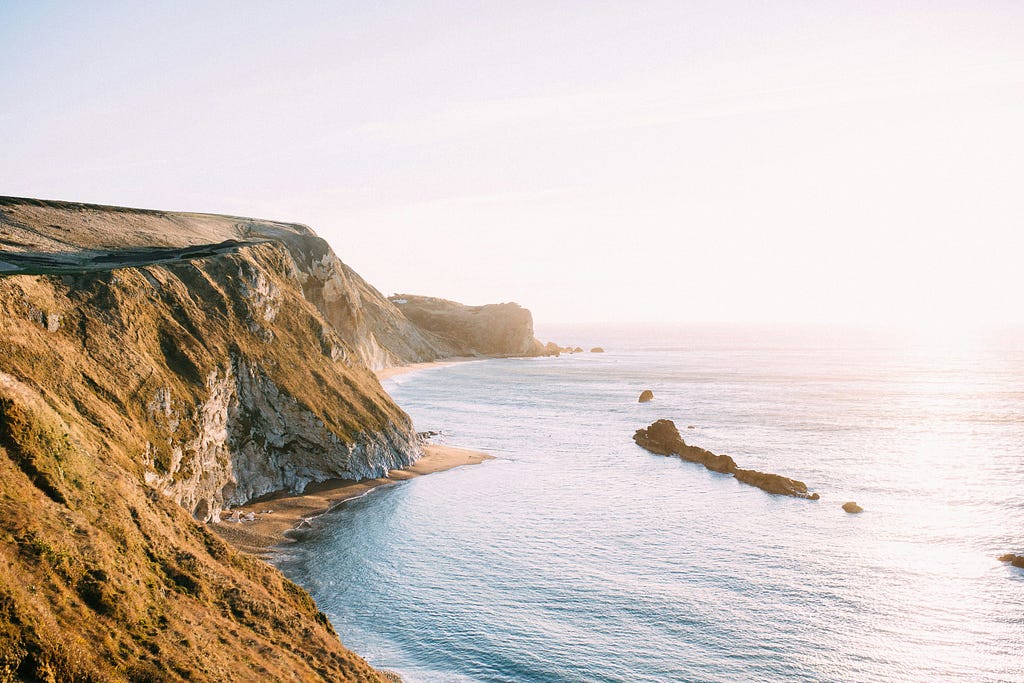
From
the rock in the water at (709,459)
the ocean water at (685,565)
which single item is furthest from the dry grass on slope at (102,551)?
the rock in the water at (709,459)

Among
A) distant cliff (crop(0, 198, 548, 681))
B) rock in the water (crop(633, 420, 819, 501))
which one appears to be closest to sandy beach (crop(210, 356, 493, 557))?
distant cliff (crop(0, 198, 548, 681))

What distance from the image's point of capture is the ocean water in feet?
121

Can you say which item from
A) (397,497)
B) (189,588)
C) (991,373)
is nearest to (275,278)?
(397,497)

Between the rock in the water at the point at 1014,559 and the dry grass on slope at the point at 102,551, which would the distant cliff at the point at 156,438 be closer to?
the dry grass on slope at the point at 102,551

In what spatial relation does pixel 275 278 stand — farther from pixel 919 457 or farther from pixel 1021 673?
pixel 919 457

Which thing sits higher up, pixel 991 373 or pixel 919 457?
pixel 991 373

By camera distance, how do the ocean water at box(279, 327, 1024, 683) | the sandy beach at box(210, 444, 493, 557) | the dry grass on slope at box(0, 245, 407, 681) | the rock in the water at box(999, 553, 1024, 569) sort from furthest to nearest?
the sandy beach at box(210, 444, 493, 557), the rock in the water at box(999, 553, 1024, 569), the ocean water at box(279, 327, 1024, 683), the dry grass on slope at box(0, 245, 407, 681)

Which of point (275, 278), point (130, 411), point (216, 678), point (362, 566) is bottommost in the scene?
point (362, 566)

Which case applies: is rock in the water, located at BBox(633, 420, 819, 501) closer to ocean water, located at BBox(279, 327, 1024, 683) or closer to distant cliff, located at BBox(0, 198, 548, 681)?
ocean water, located at BBox(279, 327, 1024, 683)

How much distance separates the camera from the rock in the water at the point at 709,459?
7119cm

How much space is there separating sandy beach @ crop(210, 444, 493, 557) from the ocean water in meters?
2.03

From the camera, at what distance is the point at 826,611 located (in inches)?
1663

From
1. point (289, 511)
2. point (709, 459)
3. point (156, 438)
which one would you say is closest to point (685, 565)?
point (289, 511)

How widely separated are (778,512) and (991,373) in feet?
565
